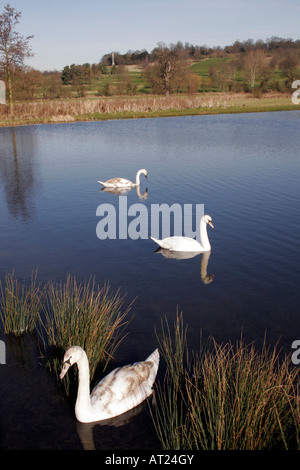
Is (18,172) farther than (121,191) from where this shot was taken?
Yes

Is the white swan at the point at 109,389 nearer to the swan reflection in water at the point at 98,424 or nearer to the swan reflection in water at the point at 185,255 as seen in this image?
the swan reflection in water at the point at 98,424

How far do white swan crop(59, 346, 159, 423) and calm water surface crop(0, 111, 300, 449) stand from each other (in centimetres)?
24

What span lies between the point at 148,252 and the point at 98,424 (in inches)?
252

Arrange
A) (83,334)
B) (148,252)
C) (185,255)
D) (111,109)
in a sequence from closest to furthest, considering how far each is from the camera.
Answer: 1. (83,334)
2. (185,255)
3. (148,252)
4. (111,109)

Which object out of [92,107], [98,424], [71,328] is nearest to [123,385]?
[98,424]

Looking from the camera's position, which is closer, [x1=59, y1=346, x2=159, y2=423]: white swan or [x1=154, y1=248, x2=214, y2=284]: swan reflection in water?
[x1=59, y1=346, x2=159, y2=423]: white swan

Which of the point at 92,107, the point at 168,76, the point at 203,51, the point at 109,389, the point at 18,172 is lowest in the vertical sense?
the point at 109,389

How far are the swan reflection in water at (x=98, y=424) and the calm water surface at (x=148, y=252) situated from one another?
0.08 feet

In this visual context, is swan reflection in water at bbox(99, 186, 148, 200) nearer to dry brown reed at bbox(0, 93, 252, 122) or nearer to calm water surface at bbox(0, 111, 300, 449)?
calm water surface at bbox(0, 111, 300, 449)

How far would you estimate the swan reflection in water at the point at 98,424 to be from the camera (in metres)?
6.00

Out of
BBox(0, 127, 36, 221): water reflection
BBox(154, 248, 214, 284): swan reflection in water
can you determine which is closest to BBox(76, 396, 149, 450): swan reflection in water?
BBox(154, 248, 214, 284): swan reflection in water

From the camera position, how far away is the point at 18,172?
23797mm

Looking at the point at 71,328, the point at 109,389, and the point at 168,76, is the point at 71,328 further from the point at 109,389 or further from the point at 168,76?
the point at 168,76

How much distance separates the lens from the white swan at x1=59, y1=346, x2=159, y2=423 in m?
6.10
